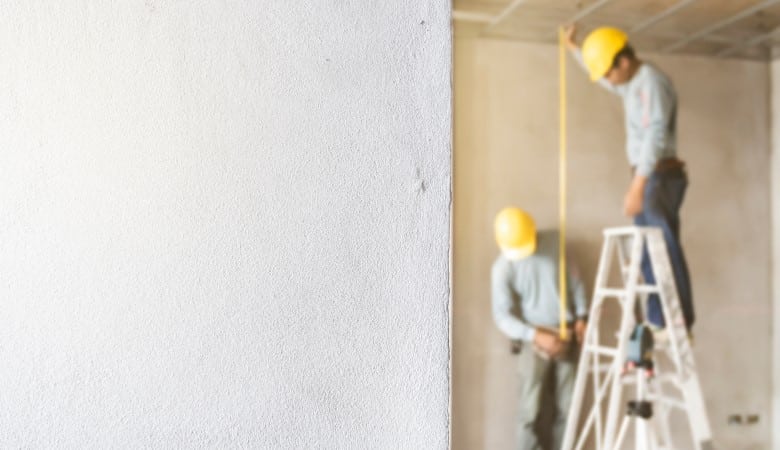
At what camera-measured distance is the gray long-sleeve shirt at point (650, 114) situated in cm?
300

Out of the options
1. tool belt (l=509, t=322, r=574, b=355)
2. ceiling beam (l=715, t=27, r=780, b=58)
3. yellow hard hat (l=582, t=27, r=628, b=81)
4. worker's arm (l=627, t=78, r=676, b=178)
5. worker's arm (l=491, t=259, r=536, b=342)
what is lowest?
tool belt (l=509, t=322, r=574, b=355)

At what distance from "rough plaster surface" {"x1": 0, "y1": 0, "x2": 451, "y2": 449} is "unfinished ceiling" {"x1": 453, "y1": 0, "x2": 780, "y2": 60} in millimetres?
2378

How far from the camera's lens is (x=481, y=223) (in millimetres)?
3561

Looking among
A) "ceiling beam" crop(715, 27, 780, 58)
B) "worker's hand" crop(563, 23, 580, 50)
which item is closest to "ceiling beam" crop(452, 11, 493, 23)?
"worker's hand" crop(563, 23, 580, 50)

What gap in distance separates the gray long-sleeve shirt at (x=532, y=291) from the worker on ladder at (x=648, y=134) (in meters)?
0.51

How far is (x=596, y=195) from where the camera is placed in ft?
12.0

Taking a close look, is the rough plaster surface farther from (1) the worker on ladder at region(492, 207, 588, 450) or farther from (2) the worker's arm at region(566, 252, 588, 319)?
(2) the worker's arm at region(566, 252, 588, 319)

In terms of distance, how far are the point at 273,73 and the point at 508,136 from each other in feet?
9.07

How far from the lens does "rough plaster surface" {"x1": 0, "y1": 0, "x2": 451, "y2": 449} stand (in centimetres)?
90

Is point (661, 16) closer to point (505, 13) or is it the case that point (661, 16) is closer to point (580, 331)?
point (505, 13)

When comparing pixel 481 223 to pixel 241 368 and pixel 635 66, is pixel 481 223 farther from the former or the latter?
pixel 241 368

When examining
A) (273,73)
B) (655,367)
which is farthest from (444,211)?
(655,367)

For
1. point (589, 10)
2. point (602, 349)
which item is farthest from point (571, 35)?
point (602, 349)

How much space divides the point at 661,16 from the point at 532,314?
1694 mm
